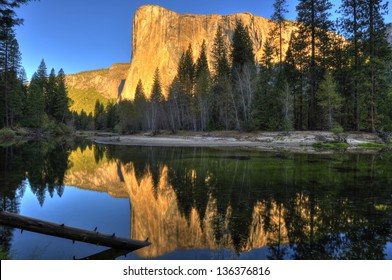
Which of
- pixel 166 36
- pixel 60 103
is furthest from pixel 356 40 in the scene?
pixel 166 36

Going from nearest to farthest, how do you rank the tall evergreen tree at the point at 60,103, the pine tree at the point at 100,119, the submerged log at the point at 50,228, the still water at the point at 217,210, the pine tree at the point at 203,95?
1. the submerged log at the point at 50,228
2. the still water at the point at 217,210
3. the pine tree at the point at 203,95
4. the tall evergreen tree at the point at 60,103
5. the pine tree at the point at 100,119

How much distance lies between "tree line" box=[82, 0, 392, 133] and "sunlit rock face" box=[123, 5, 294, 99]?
3725 inches

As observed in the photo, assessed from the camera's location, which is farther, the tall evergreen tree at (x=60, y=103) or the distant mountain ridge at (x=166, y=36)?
the distant mountain ridge at (x=166, y=36)

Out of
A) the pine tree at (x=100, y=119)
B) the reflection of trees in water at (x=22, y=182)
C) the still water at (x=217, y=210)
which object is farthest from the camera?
the pine tree at (x=100, y=119)

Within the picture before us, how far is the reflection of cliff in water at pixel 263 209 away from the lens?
639cm

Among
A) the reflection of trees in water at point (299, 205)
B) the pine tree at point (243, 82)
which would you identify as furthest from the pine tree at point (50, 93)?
the reflection of trees in water at point (299, 205)

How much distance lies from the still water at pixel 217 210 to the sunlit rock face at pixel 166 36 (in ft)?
449

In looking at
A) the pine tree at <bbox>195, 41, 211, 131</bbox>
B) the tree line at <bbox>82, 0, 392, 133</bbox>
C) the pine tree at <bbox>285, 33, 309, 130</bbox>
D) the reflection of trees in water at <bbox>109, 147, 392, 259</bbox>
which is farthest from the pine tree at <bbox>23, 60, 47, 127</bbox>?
the reflection of trees in water at <bbox>109, 147, 392, 259</bbox>

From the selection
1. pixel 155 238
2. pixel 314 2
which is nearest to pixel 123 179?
pixel 155 238

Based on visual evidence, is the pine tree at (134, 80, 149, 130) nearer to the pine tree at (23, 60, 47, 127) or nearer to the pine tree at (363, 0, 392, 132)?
the pine tree at (23, 60, 47, 127)

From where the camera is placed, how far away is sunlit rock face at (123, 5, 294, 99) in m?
151

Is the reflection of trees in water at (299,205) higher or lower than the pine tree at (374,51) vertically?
lower

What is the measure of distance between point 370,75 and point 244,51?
25.6 m

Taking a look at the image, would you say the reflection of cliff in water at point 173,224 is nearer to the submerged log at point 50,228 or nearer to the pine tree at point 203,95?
the submerged log at point 50,228
